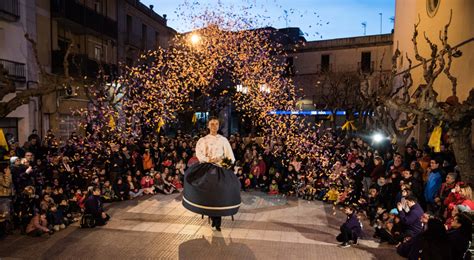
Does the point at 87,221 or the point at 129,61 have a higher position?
the point at 129,61

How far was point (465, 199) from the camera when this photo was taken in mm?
6207

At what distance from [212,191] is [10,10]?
1394 cm

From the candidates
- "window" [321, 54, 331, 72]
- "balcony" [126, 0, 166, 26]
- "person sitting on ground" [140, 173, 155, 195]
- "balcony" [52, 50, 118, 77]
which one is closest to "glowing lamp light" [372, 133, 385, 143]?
"person sitting on ground" [140, 173, 155, 195]

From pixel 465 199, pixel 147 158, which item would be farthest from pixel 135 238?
pixel 465 199

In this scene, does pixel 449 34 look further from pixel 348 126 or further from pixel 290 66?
pixel 290 66

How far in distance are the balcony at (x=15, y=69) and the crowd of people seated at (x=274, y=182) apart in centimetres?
419

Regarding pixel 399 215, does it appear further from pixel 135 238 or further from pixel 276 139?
pixel 276 139

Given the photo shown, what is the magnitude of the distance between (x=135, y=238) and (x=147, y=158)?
17.4ft

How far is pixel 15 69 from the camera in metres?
15.4

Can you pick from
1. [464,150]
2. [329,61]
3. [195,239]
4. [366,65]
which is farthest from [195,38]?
[366,65]

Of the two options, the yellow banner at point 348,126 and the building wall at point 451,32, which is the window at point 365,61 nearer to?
the yellow banner at point 348,126

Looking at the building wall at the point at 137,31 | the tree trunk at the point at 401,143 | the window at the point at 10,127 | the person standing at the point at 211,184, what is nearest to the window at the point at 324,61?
the building wall at the point at 137,31

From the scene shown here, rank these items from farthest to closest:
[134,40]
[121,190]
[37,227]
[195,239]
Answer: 1. [134,40]
2. [121,190]
3. [37,227]
4. [195,239]

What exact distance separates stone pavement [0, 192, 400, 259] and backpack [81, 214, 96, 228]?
19 cm
